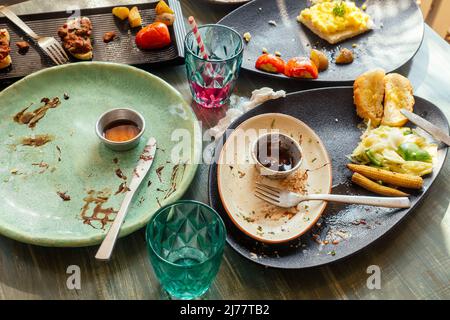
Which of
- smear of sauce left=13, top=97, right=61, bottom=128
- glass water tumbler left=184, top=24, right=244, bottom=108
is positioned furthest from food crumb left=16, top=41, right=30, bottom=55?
glass water tumbler left=184, top=24, right=244, bottom=108

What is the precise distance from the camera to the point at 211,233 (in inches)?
43.0

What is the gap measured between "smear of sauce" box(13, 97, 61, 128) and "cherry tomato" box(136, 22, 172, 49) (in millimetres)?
391

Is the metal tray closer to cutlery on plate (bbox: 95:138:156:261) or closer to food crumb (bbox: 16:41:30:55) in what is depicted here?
food crumb (bbox: 16:41:30:55)

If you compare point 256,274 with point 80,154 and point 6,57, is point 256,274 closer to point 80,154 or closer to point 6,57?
point 80,154

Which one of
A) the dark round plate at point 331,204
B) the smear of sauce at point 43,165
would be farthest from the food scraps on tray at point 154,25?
the smear of sauce at point 43,165

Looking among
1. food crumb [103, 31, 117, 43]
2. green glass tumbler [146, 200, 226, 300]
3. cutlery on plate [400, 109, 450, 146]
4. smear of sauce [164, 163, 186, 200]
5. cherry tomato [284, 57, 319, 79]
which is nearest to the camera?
green glass tumbler [146, 200, 226, 300]

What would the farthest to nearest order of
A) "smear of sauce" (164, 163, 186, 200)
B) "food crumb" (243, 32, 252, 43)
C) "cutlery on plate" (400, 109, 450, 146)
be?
"food crumb" (243, 32, 252, 43) < "cutlery on plate" (400, 109, 450, 146) < "smear of sauce" (164, 163, 186, 200)

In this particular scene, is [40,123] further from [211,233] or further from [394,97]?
[394,97]

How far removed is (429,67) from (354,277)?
1026 millimetres

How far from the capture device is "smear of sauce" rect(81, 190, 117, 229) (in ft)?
3.85

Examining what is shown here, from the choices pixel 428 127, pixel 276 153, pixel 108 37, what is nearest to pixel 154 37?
pixel 108 37

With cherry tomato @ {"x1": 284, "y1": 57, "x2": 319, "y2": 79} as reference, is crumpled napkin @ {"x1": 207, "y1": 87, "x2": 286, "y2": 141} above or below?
below

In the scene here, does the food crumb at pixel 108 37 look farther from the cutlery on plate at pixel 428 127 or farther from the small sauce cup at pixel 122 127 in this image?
the cutlery on plate at pixel 428 127

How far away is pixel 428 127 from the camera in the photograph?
1376 mm
